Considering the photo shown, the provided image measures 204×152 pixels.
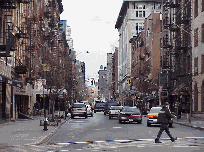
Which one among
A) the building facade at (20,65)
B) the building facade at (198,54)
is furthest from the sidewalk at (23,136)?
the building facade at (198,54)

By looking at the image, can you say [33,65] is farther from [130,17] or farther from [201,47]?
[130,17]

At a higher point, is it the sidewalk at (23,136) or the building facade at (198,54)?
the building facade at (198,54)

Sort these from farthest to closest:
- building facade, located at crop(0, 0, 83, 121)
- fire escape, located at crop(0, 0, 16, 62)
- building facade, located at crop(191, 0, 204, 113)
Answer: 1. building facade, located at crop(191, 0, 204, 113)
2. building facade, located at crop(0, 0, 83, 121)
3. fire escape, located at crop(0, 0, 16, 62)

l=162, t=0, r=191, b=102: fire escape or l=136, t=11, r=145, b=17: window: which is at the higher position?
l=136, t=11, r=145, b=17: window

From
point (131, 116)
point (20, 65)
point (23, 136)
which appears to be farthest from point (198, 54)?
point (23, 136)

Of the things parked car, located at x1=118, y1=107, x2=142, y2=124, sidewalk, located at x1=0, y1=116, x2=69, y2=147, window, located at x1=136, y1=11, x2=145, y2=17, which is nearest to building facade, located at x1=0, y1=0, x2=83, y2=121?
sidewalk, located at x1=0, y1=116, x2=69, y2=147

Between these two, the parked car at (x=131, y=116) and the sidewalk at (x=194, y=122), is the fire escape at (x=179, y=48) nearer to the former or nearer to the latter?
the sidewalk at (x=194, y=122)

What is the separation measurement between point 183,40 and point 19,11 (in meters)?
22.5

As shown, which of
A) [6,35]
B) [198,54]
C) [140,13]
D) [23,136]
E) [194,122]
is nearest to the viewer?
[23,136]

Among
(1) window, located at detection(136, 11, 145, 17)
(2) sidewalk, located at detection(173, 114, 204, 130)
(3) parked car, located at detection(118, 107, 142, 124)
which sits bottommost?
(2) sidewalk, located at detection(173, 114, 204, 130)

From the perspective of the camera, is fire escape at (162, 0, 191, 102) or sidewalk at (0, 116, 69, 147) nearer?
sidewalk at (0, 116, 69, 147)

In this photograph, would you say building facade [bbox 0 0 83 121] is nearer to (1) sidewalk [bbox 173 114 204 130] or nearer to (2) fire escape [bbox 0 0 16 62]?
(2) fire escape [bbox 0 0 16 62]

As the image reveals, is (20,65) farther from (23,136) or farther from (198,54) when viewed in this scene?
(198,54)

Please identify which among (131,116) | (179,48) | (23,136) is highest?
(179,48)
